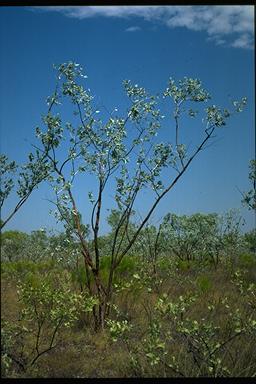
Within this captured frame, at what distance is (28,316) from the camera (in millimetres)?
5301

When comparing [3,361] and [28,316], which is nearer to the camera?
[3,361]

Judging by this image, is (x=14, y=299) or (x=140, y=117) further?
(x=140, y=117)

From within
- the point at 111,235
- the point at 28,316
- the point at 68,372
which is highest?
the point at 111,235

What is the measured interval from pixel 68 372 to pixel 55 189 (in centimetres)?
204

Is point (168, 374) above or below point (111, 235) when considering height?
below

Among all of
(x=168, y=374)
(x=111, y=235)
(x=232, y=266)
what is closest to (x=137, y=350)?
(x=168, y=374)

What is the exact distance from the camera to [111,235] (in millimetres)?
11891

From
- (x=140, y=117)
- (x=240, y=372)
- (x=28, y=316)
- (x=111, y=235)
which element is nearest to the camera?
(x=240, y=372)

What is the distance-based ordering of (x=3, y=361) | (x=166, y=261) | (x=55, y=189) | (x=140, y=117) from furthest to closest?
(x=166, y=261) → (x=140, y=117) → (x=55, y=189) → (x=3, y=361)

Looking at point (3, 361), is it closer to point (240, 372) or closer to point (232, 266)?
point (240, 372)

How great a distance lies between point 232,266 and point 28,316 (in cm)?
797
